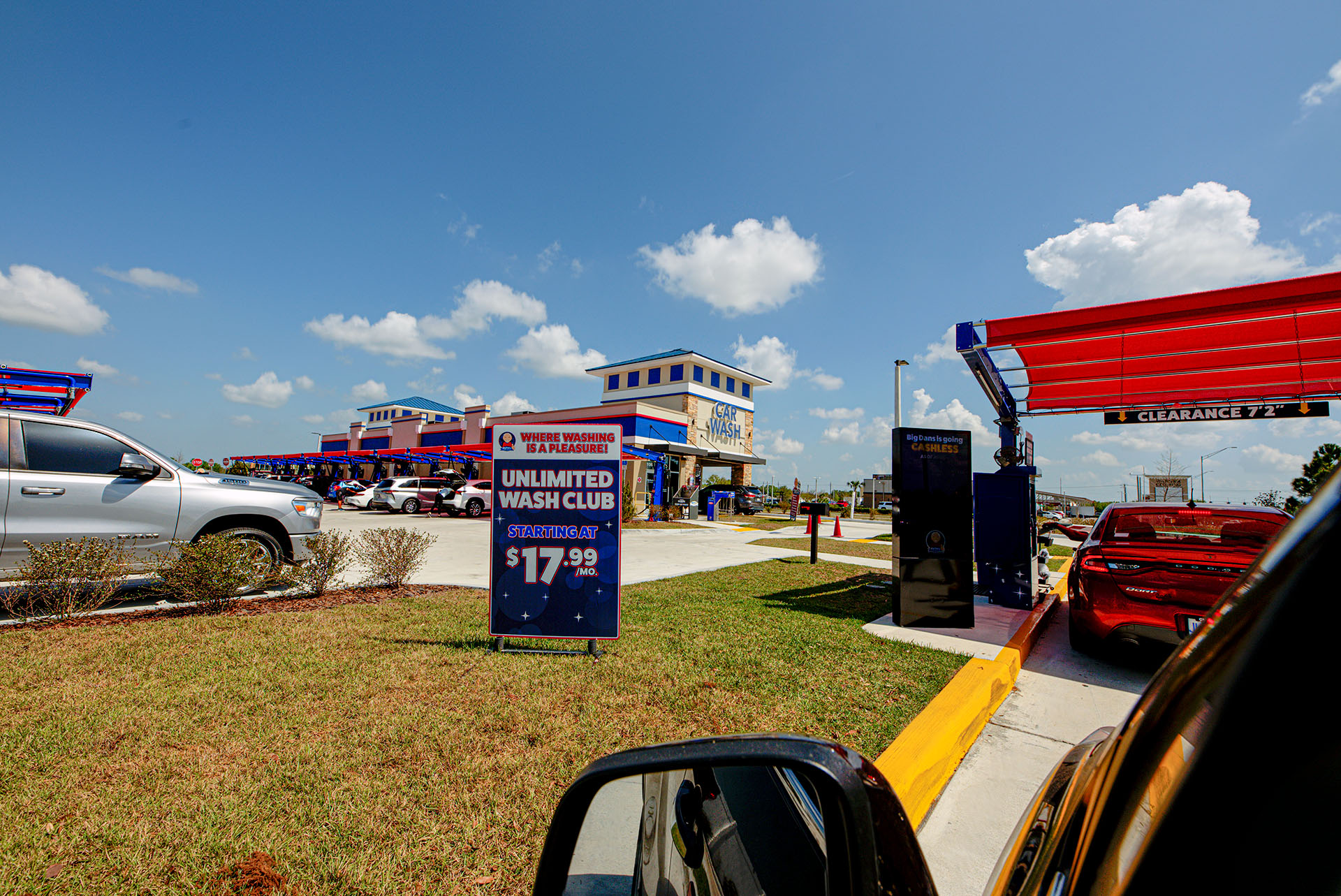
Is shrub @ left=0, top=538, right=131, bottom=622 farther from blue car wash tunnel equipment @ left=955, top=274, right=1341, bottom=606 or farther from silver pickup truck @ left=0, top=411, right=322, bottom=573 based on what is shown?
blue car wash tunnel equipment @ left=955, top=274, right=1341, bottom=606

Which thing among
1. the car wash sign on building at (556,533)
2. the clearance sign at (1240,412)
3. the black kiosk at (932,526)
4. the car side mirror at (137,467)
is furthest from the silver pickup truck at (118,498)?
the clearance sign at (1240,412)

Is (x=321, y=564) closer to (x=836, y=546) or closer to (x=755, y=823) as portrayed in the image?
(x=755, y=823)

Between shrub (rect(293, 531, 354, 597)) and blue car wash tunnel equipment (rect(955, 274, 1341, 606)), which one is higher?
blue car wash tunnel equipment (rect(955, 274, 1341, 606))

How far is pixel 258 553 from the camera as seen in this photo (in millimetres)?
6914

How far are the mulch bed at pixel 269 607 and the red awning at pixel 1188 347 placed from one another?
7802 mm

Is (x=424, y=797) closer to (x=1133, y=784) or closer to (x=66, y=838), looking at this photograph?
(x=66, y=838)

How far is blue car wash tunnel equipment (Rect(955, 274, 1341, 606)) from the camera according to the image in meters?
6.08

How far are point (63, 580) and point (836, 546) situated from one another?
14.1 metres

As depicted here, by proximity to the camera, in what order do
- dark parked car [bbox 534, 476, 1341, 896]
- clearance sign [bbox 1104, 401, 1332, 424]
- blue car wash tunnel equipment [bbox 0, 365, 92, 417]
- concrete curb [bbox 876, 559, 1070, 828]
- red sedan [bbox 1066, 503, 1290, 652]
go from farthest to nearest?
1. blue car wash tunnel equipment [bbox 0, 365, 92, 417]
2. clearance sign [bbox 1104, 401, 1332, 424]
3. red sedan [bbox 1066, 503, 1290, 652]
4. concrete curb [bbox 876, 559, 1070, 828]
5. dark parked car [bbox 534, 476, 1341, 896]

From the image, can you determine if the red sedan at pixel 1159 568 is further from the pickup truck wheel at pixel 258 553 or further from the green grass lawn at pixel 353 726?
the pickup truck wheel at pixel 258 553

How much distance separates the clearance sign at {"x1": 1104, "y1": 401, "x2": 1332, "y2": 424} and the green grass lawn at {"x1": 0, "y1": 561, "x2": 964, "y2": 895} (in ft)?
18.9

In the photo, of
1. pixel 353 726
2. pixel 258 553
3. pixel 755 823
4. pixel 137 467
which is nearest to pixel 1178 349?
pixel 755 823

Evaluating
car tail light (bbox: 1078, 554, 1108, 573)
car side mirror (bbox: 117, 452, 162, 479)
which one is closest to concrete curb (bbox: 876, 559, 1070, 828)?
car tail light (bbox: 1078, 554, 1108, 573)

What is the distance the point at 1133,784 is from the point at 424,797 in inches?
119
